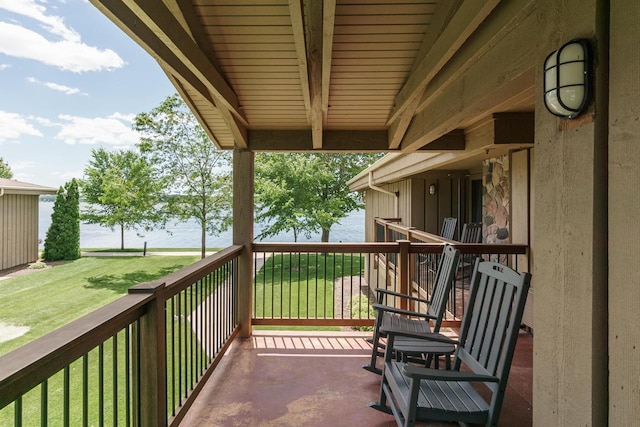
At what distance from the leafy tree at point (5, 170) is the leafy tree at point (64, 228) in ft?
48.9

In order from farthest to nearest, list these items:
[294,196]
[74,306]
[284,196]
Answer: [294,196]
[284,196]
[74,306]

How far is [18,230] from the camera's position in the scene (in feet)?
38.7

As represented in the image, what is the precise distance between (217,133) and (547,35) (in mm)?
3413

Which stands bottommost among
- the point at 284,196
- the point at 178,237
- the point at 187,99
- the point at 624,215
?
the point at 178,237

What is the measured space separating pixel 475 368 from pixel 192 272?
1.87 m

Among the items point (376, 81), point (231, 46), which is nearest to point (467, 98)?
point (376, 81)

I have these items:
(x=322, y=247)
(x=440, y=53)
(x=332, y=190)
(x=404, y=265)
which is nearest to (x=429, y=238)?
(x=404, y=265)

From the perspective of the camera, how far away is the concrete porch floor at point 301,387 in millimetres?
2488

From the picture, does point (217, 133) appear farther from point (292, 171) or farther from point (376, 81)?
point (292, 171)

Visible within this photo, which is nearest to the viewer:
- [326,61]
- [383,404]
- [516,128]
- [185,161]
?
[326,61]

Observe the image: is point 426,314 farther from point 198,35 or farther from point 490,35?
point 198,35

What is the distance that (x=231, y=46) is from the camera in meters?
2.64

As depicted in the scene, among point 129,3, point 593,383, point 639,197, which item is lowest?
point 593,383

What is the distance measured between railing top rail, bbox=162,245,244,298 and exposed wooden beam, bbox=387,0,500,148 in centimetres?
203
